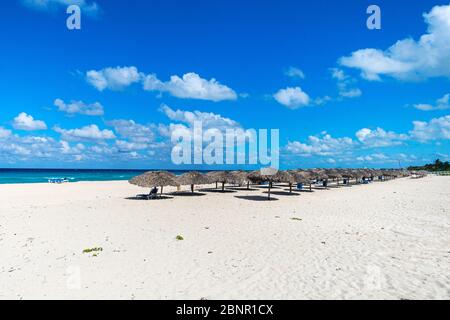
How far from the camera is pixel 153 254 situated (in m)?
7.07

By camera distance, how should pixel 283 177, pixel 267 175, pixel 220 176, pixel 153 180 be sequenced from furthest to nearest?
1. pixel 220 176
2. pixel 283 177
3. pixel 267 175
4. pixel 153 180

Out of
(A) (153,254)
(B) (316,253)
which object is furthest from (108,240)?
(B) (316,253)

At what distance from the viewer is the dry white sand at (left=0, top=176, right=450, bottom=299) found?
5.05m

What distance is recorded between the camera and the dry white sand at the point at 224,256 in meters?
5.05

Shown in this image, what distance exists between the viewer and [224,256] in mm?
6941

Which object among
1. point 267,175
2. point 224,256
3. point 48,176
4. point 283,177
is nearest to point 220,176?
point 267,175

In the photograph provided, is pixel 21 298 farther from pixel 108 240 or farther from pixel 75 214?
pixel 75 214

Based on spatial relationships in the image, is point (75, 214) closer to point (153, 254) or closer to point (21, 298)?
point (153, 254)

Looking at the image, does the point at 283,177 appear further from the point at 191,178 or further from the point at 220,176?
the point at 191,178

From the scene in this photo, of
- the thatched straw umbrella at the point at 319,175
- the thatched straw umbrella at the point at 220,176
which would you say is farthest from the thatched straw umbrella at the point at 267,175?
the thatched straw umbrella at the point at 319,175
